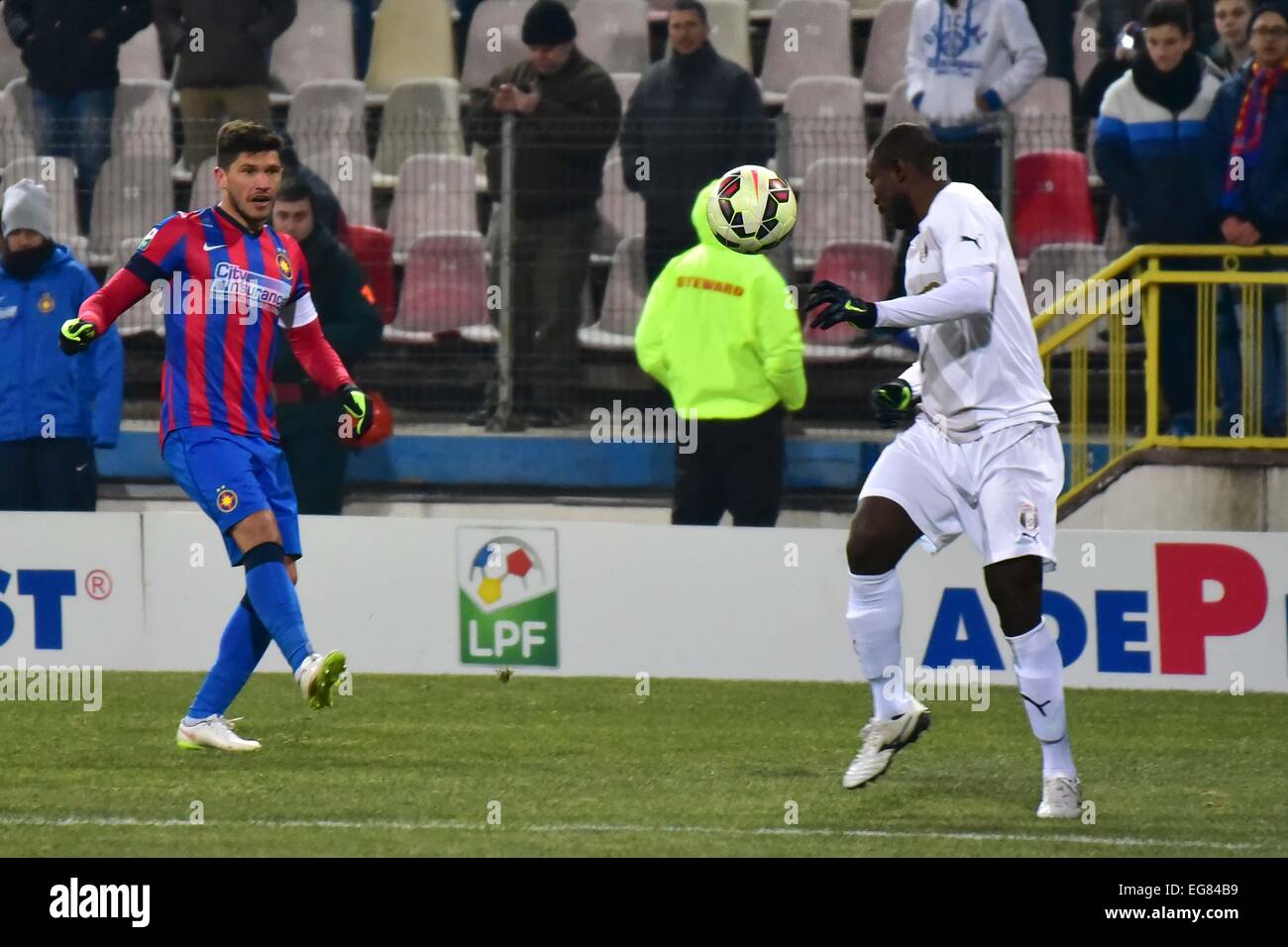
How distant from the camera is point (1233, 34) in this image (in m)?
11.7

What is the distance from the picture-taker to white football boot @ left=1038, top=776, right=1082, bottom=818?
6.64 meters

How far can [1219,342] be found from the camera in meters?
10.6

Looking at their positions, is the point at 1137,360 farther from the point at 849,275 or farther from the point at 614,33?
the point at 614,33

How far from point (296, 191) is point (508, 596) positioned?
7.54 ft

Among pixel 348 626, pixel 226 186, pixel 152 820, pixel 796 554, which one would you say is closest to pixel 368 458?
pixel 348 626

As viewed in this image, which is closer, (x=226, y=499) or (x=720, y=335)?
(x=226, y=499)

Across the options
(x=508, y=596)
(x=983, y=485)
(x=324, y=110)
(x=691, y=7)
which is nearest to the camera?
(x=983, y=485)

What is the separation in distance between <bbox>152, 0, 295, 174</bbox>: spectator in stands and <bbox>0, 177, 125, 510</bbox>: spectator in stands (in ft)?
6.36

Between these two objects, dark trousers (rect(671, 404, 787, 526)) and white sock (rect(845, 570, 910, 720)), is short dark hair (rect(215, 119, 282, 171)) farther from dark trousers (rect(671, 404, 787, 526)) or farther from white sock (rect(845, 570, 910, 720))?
dark trousers (rect(671, 404, 787, 526))

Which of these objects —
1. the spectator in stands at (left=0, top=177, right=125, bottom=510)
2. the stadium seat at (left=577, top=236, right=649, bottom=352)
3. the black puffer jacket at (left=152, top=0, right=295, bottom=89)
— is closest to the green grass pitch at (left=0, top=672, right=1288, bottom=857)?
the spectator in stands at (left=0, top=177, right=125, bottom=510)

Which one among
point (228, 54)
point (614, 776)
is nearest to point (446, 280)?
point (228, 54)

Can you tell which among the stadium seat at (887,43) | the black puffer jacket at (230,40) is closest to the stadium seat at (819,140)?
the stadium seat at (887,43)

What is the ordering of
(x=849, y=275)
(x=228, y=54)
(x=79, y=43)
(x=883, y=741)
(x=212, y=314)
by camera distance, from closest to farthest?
(x=883, y=741) < (x=212, y=314) < (x=849, y=275) < (x=79, y=43) < (x=228, y=54)

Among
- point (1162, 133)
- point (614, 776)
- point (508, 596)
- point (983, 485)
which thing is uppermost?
point (1162, 133)
